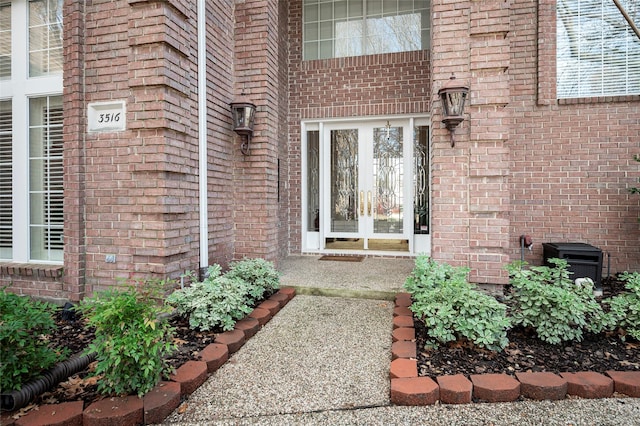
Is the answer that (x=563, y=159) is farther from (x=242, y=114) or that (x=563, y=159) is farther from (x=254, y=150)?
(x=242, y=114)

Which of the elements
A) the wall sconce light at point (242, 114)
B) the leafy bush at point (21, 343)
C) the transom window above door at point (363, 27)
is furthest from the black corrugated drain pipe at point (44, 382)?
the transom window above door at point (363, 27)

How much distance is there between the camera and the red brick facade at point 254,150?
3.12 metres

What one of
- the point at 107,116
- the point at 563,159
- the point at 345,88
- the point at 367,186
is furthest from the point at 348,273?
the point at 563,159

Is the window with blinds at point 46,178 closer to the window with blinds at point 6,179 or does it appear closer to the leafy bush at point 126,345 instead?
the window with blinds at point 6,179

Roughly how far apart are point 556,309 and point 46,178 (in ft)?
15.0

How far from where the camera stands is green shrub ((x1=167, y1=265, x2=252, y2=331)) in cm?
277

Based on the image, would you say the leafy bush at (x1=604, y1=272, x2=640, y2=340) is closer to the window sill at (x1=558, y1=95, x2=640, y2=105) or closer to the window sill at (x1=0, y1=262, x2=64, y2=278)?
the window sill at (x1=558, y1=95, x2=640, y2=105)

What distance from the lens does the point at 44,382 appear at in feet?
6.31

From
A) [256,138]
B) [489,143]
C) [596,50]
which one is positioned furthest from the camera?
[596,50]

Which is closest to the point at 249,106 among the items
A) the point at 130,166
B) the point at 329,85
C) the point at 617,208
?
the point at 130,166

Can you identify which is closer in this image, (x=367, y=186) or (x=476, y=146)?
(x=476, y=146)

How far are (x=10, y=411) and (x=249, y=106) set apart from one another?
3.28m

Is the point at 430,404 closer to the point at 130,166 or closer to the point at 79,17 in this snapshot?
the point at 130,166

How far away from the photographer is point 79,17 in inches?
127
